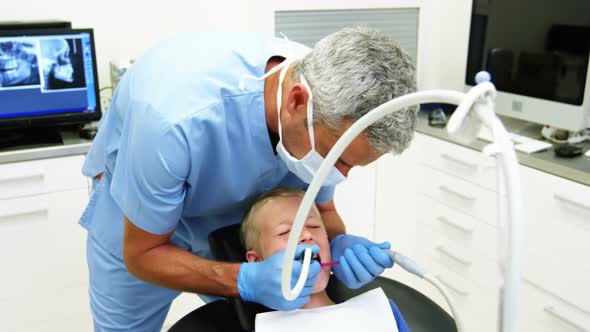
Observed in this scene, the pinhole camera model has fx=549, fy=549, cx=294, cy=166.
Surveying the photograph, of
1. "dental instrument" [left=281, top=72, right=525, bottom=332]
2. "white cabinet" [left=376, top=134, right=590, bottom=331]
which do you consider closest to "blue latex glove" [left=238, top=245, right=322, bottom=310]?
"dental instrument" [left=281, top=72, right=525, bottom=332]

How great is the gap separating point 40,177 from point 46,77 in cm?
36

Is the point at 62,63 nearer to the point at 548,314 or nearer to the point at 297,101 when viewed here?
the point at 297,101

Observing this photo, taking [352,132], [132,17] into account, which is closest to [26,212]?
[132,17]

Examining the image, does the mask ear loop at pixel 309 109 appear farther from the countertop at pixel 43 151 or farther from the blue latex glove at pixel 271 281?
the countertop at pixel 43 151

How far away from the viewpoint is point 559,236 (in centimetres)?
193

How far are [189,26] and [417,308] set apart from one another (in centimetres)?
162

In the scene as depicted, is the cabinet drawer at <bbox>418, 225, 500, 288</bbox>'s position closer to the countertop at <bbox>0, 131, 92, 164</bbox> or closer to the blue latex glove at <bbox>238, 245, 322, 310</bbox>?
the blue latex glove at <bbox>238, 245, 322, 310</bbox>

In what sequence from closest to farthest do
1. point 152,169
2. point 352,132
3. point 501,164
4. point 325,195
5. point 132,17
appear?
point 501,164 < point 352,132 < point 152,169 < point 325,195 < point 132,17

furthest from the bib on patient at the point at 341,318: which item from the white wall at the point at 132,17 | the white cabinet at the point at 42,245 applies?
the white wall at the point at 132,17

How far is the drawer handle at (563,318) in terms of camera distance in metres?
1.89

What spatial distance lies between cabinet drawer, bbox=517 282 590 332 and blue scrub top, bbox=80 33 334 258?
1.18 meters

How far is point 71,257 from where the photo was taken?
2.08 metres

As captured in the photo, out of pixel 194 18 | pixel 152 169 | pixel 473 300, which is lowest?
pixel 473 300

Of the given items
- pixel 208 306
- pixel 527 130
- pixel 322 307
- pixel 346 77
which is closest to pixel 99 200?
pixel 208 306
